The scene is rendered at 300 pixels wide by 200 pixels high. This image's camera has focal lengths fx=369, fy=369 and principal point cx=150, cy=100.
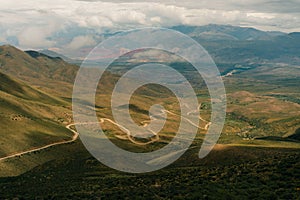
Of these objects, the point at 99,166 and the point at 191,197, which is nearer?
the point at 191,197

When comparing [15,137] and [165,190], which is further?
[15,137]

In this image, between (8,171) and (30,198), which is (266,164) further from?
(8,171)

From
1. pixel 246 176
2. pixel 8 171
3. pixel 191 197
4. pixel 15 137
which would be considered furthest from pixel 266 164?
pixel 15 137

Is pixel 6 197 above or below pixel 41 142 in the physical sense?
above

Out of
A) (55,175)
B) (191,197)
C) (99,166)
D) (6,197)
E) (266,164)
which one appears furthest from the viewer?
(99,166)

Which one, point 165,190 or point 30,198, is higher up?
point 165,190

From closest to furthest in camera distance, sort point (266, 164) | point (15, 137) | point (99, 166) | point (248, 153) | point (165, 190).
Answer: point (165, 190) → point (266, 164) → point (248, 153) → point (99, 166) → point (15, 137)

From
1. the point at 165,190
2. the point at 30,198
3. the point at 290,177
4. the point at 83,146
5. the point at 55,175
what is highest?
the point at 290,177

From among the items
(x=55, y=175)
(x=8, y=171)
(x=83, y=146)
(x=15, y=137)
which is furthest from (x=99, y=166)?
(x=15, y=137)

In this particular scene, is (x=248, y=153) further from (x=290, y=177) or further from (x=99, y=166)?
(x=99, y=166)
